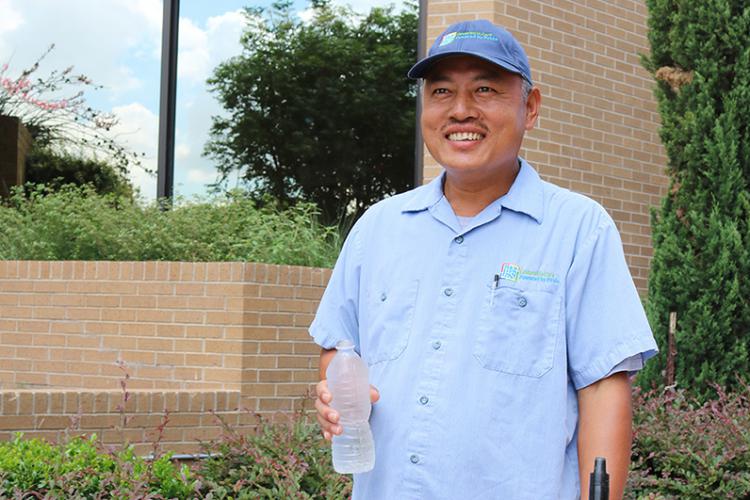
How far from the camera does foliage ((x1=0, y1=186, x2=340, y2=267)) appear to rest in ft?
25.2

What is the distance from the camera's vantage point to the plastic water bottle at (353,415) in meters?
2.39

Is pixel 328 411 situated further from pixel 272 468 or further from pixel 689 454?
pixel 689 454

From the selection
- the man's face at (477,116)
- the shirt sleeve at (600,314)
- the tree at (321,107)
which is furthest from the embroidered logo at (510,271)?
the tree at (321,107)

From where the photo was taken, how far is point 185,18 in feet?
34.8

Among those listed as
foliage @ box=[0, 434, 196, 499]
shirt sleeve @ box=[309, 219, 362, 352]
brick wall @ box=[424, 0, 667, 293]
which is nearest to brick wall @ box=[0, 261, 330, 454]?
foliage @ box=[0, 434, 196, 499]

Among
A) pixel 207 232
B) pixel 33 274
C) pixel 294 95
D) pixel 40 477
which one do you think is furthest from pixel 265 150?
pixel 40 477

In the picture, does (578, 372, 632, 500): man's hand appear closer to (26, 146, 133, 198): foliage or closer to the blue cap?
the blue cap

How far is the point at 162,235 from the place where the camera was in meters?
7.78

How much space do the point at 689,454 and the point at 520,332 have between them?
3.07m

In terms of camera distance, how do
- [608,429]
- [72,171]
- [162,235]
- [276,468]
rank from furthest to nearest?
1. [72,171]
2. [162,235]
3. [276,468]
4. [608,429]

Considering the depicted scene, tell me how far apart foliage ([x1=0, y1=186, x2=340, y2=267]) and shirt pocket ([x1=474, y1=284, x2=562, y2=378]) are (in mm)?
5177

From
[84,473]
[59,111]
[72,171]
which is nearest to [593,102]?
[72,171]

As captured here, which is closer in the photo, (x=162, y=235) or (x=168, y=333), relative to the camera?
A: (x=168, y=333)

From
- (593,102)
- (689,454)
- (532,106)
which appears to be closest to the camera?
(532,106)
